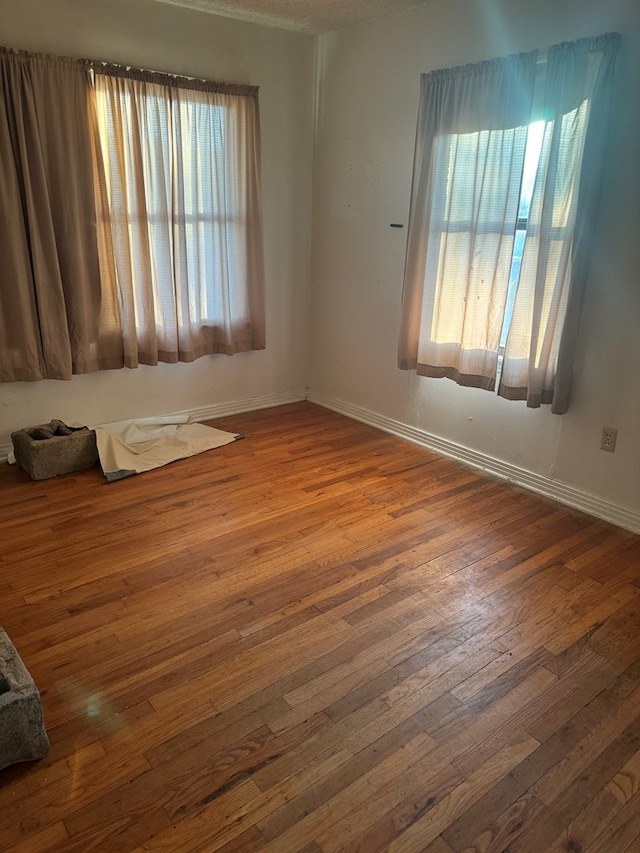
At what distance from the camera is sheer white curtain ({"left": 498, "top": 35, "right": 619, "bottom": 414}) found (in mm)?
2539

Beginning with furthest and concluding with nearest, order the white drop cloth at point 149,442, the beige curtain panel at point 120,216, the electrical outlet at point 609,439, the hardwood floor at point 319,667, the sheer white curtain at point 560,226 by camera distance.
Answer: the white drop cloth at point 149,442
the beige curtain panel at point 120,216
the electrical outlet at point 609,439
the sheer white curtain at point 560,226
the hardwood floor at point 319,667

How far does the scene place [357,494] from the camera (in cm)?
309

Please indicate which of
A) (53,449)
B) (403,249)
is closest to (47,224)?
(53,449)

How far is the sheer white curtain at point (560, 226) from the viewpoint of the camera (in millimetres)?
2539

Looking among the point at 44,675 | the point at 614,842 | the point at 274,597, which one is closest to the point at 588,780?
the point at 614,842

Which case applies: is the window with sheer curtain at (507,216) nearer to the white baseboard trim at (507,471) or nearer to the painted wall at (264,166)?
the white baseboard trim at (507,471)

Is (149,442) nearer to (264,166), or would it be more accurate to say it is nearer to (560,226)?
(264,166)

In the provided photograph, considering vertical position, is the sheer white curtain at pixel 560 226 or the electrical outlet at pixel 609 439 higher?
the sheer white curtain at pixel 560 226

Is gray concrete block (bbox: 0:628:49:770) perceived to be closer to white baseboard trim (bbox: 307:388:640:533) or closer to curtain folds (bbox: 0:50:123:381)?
curtain folds (bbox: 0:50:123:381)

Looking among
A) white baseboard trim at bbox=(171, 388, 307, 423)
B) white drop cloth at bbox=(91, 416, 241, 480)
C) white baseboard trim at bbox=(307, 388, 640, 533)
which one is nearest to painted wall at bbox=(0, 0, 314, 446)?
white baseboard trim at bbox=(171, 388, 307, 423)

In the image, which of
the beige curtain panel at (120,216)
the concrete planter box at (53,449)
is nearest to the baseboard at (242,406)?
the beige curtain panel at (120,216)

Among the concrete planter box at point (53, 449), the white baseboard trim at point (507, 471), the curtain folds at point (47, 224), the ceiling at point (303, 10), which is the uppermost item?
the ceiling at point (303, 10)

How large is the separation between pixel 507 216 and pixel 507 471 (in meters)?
1.37

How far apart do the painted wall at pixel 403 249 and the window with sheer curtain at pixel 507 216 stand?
0.11 metres
